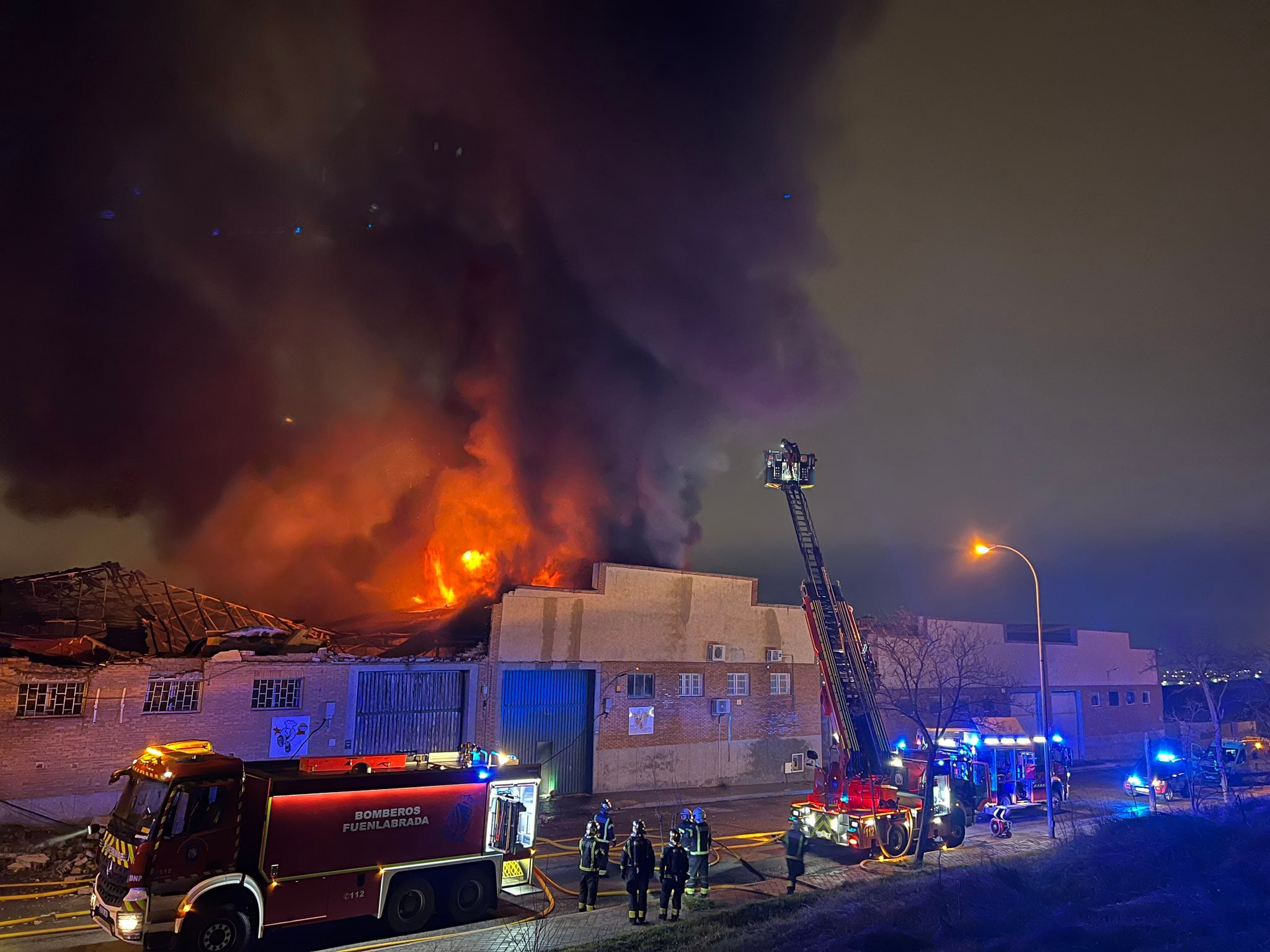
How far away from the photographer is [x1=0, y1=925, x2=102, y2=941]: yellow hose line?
1131 cm

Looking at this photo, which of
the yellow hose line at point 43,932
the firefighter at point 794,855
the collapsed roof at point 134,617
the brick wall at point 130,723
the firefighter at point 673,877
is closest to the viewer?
the yellow hose line at point 43,932

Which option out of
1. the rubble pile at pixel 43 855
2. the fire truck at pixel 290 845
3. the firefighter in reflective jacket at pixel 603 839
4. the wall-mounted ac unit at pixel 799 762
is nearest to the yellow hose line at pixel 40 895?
the rubble pile at pixel 43 855

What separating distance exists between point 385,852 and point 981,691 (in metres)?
30.6

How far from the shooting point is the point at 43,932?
11.6 meters

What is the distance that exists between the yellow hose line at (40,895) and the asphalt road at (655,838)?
0.17 m

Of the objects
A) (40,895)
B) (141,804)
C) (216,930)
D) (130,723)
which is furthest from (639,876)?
(130,723)

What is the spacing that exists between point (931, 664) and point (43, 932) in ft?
99.0

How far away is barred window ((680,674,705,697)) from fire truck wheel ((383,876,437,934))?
15866 mm

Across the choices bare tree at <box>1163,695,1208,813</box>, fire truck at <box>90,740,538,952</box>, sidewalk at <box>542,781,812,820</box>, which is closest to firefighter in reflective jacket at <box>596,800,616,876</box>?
fire truck at <box>90,740,538,952</box>

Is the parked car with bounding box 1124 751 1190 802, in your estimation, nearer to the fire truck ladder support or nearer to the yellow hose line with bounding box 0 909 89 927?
the fire truck ladder support

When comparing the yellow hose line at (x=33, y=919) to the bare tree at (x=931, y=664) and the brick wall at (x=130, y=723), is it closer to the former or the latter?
the brick wall at (x=130, y=723)

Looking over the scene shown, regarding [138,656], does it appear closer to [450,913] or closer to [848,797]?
[450,913]

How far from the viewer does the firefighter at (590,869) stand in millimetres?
13016

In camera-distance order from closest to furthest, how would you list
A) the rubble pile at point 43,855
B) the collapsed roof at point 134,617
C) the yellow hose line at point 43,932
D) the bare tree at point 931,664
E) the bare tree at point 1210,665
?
the yellow hose line at point 43,932
the rubble pile at point 43,855
the collapsed roof at point 134,617
the bare tree at point 931,664
the bare tree at point 1210,665
